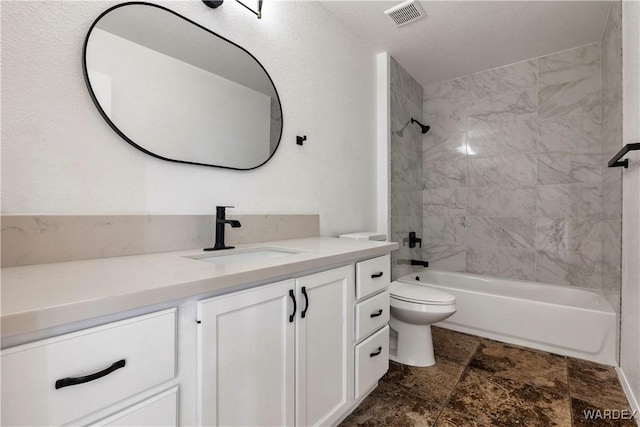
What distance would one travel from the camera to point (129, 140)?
3.68 ft

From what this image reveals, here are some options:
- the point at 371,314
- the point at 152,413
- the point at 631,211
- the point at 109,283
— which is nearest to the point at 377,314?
the point at 371,314

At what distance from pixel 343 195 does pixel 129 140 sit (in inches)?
56.1

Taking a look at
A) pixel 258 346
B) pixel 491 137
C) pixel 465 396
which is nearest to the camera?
pixel 258 346

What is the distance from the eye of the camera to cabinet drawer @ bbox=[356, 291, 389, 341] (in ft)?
4.56

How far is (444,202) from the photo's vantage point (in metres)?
3.26

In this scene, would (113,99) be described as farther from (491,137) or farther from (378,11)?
(491,137)

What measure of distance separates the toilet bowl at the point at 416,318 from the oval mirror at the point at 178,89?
131 centimetres

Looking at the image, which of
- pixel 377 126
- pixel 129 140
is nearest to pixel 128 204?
pixel 129 140

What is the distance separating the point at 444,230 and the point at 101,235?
308cm

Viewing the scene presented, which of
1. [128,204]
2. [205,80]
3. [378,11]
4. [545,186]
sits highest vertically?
[378,11]

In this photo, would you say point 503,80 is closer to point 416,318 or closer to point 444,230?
point 444,230

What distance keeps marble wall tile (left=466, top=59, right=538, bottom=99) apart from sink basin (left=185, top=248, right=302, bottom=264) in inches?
111

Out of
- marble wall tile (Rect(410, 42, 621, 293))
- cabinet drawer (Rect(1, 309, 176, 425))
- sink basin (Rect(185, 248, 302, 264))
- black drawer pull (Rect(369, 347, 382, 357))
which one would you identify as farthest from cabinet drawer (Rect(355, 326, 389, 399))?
marble wall tile (Rect(410, 42, 621, 293))

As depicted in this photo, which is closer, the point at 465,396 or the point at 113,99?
the point at 113,99
